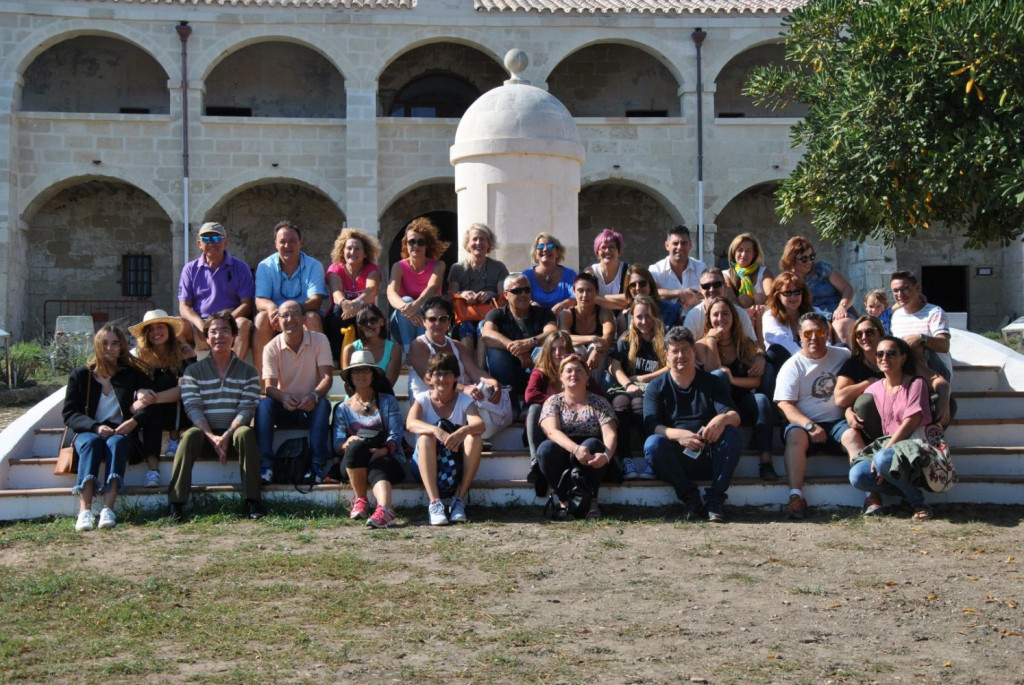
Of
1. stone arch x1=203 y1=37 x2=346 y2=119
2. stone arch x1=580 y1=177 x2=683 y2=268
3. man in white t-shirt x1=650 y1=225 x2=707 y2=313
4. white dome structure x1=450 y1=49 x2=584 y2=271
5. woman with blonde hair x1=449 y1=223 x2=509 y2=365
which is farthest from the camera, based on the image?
stone arch x1=580 y1=177 x2=683 y2=268

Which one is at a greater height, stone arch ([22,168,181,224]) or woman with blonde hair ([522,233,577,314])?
stone arch ([22,168,181,224])

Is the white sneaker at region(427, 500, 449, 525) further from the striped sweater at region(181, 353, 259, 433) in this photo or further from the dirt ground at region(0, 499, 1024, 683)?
the striped sweater at region(181, 353, 259, 433)

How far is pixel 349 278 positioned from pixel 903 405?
423cm

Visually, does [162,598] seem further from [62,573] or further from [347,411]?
[347,411]

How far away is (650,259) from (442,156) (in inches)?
208

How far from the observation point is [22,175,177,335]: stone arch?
1004 inches

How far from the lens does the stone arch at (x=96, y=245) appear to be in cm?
2550

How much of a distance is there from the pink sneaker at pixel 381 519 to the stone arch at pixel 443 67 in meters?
19.5

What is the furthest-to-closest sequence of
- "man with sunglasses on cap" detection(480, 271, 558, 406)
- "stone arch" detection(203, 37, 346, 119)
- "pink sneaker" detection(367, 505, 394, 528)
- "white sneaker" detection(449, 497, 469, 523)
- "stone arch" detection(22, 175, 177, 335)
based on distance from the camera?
"stone arch" detection(203, 37, 346, 119) → "stone arch" detection(22, 175, 177, 335) → "man with sunglasses on cap" detection(480, 271, 558, 406) → "white sneaker" detection(449, 497, 469, 523) → "pink sneaker" detection(367, 505, 394, 528)

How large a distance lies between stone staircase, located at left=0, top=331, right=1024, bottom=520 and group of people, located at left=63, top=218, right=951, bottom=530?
0.14m

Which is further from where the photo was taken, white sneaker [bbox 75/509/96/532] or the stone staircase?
the stone staircase


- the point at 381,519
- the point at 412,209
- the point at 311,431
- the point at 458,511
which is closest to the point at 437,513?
the point at 458,511

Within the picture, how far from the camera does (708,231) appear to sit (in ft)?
80.4

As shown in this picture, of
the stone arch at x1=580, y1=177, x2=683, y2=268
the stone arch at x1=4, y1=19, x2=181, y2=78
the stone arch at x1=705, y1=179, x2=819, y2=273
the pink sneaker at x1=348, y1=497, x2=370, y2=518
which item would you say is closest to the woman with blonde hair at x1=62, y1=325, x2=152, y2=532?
the pink sneaker at x1=348, y1=497, x2=370, y2=518
